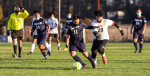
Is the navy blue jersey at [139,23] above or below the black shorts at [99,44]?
below

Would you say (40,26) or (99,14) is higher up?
(99,14)

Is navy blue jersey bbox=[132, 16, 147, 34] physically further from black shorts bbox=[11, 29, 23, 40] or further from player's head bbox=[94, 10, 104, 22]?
player's head bbox=[94, 10, 104, 22]

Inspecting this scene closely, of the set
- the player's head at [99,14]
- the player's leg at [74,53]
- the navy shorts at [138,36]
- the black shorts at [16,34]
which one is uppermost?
the player's head at [99,14]

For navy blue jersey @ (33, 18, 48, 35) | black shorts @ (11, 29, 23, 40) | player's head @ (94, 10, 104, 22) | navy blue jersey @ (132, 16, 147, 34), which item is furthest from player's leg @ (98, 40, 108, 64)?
navy blue jersey @ (132, 16, 147, 34)

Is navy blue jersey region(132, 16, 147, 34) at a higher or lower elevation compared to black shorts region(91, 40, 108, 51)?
lower

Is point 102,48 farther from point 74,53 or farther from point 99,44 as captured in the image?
point 74,53

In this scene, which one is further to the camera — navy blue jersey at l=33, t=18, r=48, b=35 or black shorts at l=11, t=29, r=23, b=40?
black shorts at l=11, t=29, r=23, b=40

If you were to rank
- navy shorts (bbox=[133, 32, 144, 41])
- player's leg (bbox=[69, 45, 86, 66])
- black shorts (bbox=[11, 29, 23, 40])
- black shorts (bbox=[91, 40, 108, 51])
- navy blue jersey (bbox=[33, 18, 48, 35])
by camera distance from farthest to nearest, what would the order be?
1. navy shorts (bbox=[133, 32, 144, 41])
2. black shorts (bbox=[11, 29, 23, 40])
3. navy blue jersey (bbox=[33, 18, 48, 35])
4. black shorts (bbox=[91, 40, 108, 51])
5. player's leg (bbox=[69, 45, 86, 66])

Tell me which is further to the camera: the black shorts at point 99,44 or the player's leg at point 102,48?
the black shorts at point 99,44

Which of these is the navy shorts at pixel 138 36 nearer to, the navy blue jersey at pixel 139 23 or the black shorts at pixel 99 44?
the navy blue jersey at pixel 139 23

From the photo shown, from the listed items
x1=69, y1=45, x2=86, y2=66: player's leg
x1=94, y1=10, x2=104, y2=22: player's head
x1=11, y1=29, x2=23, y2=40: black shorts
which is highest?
x1=94, y1=10, x2=104, y2=22: player's head

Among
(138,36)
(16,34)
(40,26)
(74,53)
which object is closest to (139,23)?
(138,36)

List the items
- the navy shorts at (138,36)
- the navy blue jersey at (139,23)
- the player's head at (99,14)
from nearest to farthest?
the player's head at (99,14) → the navy blue jersey at (139,23) → the navy shorts at (138,36)

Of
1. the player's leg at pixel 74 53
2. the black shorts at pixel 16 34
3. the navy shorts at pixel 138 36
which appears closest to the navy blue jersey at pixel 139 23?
the navy shorts at pixel 138 36
